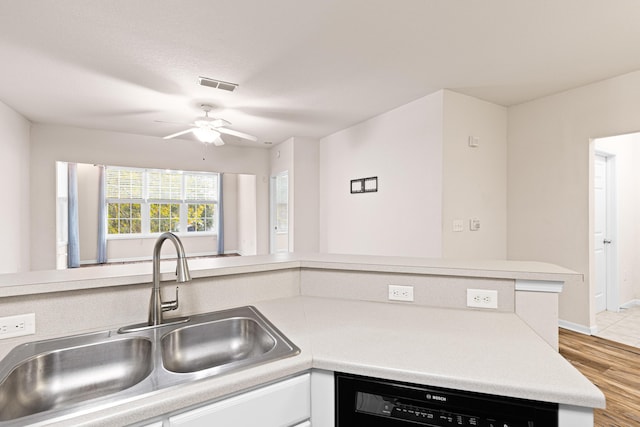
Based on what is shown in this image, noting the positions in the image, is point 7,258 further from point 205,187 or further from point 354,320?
point 205,187

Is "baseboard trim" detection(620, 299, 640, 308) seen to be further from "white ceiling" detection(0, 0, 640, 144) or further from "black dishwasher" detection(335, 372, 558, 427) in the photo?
"black dishwasher" detection(335, 372, 558, 427)

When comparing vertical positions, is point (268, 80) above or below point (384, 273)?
above

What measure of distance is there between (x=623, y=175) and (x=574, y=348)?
8.64 feet

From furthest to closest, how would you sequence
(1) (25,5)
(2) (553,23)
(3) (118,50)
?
1. (3) (118,50)
2. (2) (553,23)
3. (1) (25,5)

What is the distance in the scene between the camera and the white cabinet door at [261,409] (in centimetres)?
73

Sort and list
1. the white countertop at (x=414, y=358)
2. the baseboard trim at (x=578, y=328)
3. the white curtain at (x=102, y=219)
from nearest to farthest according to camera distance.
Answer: the white countertop at (x=414, y=358) < the baseboard trim at (x=578, y=328) < the white curtain at (x=102, y=219)

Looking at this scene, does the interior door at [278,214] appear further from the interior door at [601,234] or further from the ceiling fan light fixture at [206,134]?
the interior door at [601,234]

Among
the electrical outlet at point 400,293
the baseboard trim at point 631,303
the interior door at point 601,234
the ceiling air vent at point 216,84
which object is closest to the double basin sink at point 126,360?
the electrical outlet at point 400,293

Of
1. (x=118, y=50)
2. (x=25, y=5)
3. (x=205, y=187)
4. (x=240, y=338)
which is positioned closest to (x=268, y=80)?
(x=118, y=50)

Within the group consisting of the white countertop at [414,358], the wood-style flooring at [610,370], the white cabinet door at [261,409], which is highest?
the white countertop at [414,358]

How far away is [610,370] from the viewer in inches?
94.5

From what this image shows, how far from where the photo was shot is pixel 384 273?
141 cm

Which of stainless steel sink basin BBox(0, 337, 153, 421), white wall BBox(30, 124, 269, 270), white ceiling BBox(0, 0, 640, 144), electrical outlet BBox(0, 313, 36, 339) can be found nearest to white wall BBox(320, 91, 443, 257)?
white ceiling BBox(0, 0, 640, 144)

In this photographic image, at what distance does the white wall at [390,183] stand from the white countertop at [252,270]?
196 cm
